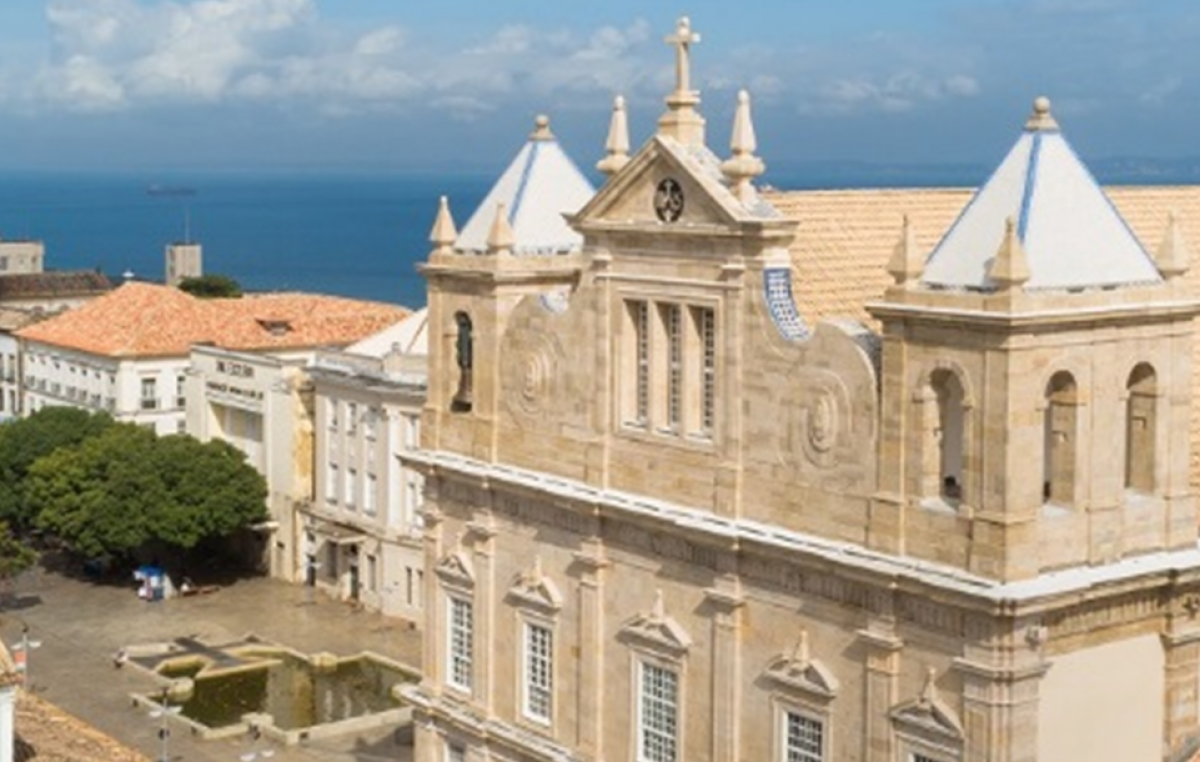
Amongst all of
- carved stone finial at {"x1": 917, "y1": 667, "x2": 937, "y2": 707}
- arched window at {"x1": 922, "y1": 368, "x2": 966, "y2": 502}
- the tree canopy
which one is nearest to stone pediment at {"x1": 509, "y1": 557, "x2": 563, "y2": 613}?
carved stone finial at {"x1": 917, "y1": 667, "x2": 937, "y2": 707}

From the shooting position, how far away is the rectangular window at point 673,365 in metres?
37.3

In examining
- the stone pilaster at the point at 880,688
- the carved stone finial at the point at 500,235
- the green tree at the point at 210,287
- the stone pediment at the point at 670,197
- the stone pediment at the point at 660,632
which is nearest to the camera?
the stone pilaster at the point at 880,688

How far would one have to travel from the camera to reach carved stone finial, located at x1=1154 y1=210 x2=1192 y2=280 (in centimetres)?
3194

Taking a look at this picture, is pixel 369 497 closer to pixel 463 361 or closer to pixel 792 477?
pixel 463 361

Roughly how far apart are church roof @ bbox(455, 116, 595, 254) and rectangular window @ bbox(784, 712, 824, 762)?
39.3 ft

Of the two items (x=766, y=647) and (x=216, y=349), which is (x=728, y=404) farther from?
(x=216, y=349)

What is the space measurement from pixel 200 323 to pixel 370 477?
2002 cm

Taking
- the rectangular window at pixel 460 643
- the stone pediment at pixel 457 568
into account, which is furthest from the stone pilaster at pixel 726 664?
the rectangular window at pixel 460 643

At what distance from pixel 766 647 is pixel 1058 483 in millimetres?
6548

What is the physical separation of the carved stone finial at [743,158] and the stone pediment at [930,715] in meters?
9.35

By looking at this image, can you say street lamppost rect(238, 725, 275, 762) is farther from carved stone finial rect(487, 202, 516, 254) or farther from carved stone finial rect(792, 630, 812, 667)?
carved stone finial rect(792, 630, 812, 667)

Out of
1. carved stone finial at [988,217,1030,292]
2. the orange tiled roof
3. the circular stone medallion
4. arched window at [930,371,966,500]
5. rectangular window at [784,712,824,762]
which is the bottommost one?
rectangular window at [784,712,824,762]

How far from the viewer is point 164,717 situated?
203 ft

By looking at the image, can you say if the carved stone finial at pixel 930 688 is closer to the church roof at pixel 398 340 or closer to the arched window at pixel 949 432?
the arched window at pixel 949 432
